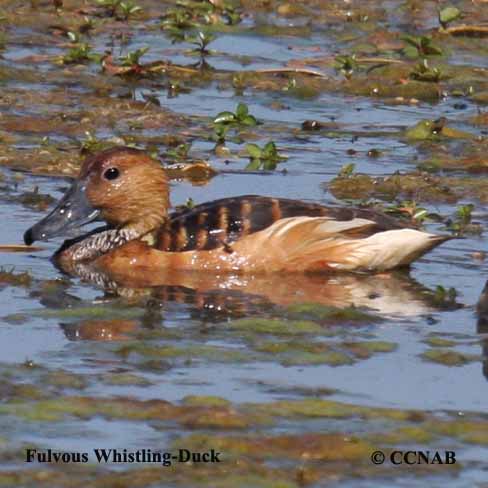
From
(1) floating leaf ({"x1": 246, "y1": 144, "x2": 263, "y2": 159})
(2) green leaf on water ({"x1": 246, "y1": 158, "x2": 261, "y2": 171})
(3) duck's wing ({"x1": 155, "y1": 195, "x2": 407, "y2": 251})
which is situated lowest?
(3) duck's wing ({"x1": 155, "y1": 195, "x2": 407, "y2": 251})

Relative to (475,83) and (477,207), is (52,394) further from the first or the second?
(475,83)

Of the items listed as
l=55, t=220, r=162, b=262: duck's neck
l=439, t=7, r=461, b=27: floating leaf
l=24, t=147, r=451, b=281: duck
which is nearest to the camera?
l=24, t=147, r=451, b=281: duck

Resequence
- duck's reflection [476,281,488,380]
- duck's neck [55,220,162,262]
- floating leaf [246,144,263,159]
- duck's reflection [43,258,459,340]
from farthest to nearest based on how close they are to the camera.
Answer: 1. floating leaf [246,144,263,159]
2. duck's neck [55,220,162,262]
3. duck's reflection [43,258,459,340]
4. duck's reflection [476,281,488,380]

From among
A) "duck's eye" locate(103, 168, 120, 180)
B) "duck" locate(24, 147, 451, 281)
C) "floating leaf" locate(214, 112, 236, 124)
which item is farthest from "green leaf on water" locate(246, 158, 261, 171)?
"duck" locate(24, 147, 451, 281)

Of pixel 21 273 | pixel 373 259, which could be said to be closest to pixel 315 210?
pixel 373 259

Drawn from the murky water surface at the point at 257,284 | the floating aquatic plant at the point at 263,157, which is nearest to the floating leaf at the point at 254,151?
the floating aquatic plant at the point at 263,157

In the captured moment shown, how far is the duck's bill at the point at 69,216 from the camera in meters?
11.7

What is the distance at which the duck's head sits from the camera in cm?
1178

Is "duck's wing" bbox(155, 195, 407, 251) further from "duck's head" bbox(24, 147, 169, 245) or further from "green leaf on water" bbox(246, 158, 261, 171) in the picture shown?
"green leaf on water" bbox(246, 158, 261, 171)

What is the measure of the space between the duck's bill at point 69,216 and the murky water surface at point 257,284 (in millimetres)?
172

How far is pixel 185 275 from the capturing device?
36.6 ft

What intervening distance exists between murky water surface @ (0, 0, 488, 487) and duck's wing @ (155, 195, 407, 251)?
0.26 metres

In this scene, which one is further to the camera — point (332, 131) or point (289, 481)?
point (332, 131)

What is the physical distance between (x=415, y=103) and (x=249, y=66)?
163 centimetres
